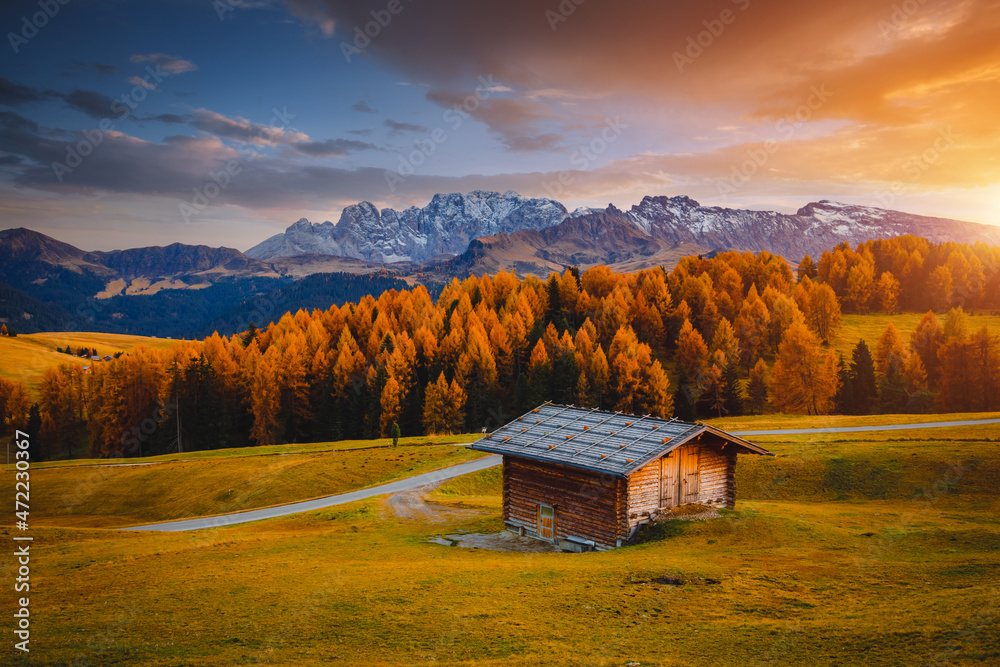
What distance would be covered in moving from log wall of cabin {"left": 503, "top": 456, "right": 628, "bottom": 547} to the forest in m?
61.2

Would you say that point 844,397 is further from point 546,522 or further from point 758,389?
point 546,522

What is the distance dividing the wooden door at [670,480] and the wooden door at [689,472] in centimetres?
41

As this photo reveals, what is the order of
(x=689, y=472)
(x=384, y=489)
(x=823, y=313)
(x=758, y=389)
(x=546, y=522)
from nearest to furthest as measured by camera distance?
(x=689, y=472), (x=546, y=522), (x=384, y=489), (x=758, y=389), (x=823, y=313)

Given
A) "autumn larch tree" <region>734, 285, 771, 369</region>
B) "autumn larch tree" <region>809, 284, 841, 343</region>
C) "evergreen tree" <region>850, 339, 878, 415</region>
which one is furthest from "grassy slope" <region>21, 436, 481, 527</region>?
"autumn larch tree" <region>809, 284, 841, 343</region>

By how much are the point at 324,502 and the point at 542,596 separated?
3550 cm

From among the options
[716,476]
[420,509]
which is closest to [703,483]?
[716,476]

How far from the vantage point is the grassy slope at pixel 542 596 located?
15797 millimetres

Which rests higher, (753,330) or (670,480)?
(753,330)

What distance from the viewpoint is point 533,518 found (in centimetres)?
3503

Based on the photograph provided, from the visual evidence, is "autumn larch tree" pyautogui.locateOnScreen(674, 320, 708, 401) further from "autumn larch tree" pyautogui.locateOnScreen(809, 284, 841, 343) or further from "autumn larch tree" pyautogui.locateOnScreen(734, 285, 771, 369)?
"autumn larch tree" pyautogui.locateOnScreen(809, 284, 841, 343)

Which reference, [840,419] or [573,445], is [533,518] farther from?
[840,419]

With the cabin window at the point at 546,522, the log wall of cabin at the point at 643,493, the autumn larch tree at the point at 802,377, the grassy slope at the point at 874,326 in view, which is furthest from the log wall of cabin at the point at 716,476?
the grassy slope at the point at 874,326

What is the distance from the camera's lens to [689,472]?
33.5 m

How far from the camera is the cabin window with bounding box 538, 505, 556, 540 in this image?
111ft
